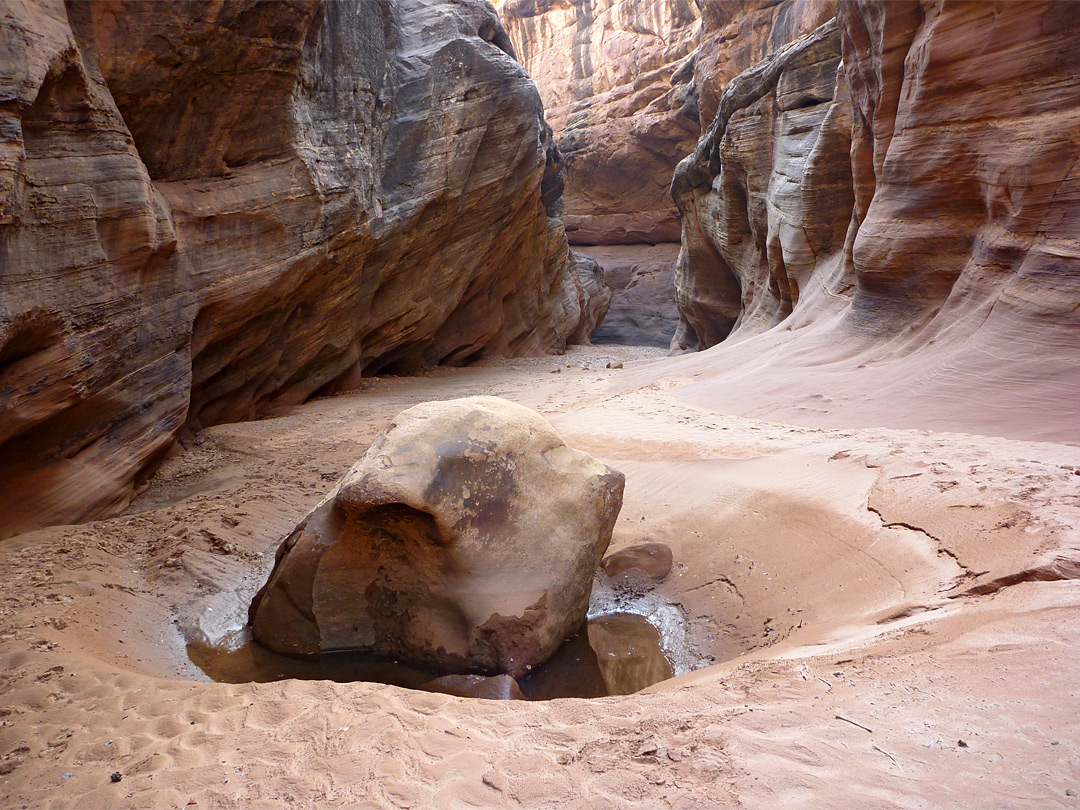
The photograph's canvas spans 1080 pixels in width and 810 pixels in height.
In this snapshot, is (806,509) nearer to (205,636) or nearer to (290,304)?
(205,636)

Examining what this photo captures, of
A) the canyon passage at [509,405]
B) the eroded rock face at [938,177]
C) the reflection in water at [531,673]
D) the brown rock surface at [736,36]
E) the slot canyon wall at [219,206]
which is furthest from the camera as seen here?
the brown rock surface at [736,36]

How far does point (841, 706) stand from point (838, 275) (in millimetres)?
9120

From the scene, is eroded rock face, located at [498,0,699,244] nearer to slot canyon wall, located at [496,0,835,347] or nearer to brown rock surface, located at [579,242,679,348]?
slot canyon wall, located at [496,0,835,347]

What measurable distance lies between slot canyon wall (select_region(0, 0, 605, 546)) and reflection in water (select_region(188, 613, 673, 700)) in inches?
87.2

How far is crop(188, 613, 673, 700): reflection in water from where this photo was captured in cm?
336

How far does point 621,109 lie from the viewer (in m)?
27.2

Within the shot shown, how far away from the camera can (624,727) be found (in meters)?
2.15

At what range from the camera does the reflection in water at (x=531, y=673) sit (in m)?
3.36

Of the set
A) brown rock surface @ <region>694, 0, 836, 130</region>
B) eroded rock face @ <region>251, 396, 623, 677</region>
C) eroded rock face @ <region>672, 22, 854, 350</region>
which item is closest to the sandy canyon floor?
eroded rock face @ <region>251, 396, 623, 677</region>

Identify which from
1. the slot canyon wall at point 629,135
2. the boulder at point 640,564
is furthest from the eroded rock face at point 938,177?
the slot canyon wall at point 629,135

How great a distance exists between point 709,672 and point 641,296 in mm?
25579

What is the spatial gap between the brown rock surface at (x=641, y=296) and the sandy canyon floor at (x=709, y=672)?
22.1m

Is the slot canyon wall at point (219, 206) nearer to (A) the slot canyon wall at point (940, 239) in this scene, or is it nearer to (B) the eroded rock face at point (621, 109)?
(A) the slot canyon wall at point (940, 239)

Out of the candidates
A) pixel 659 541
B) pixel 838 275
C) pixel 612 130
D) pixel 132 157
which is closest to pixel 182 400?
pixel 132 157
